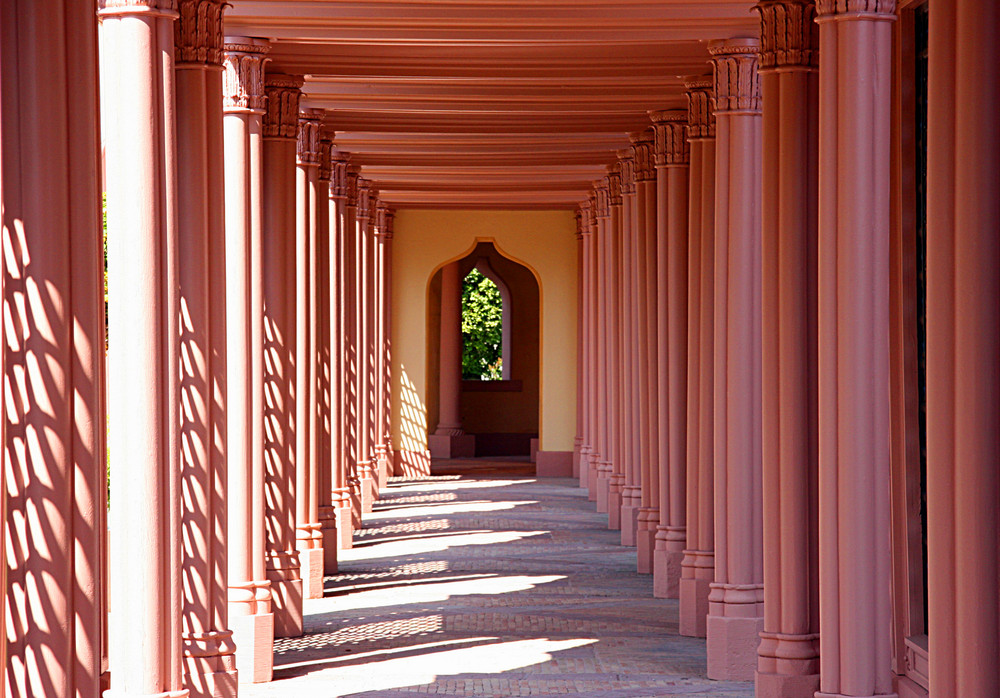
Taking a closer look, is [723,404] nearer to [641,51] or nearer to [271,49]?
[641,51]

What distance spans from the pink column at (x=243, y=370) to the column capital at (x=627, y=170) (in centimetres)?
783

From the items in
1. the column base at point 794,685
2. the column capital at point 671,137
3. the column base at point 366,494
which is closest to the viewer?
the column base at point 794,685

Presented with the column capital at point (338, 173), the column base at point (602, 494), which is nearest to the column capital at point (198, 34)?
the column capital at point (338, 173)

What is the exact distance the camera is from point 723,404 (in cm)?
1109

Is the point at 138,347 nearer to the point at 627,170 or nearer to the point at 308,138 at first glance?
the point at 308,138

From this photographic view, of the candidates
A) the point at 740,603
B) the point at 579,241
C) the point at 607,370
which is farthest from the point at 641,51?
the point at 579,241

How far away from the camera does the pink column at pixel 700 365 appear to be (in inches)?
472

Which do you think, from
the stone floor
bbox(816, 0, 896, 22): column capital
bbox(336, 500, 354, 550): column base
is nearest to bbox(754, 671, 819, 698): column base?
the stone floor

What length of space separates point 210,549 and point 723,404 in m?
4.47

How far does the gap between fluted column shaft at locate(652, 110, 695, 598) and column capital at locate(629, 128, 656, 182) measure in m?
1.66

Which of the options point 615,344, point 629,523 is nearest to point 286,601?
point 629,523

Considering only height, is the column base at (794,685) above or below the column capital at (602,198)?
below

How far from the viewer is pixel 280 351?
38.4 ft

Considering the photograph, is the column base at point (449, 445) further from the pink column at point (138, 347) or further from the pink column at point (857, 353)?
the pink column at point (138, 347)
